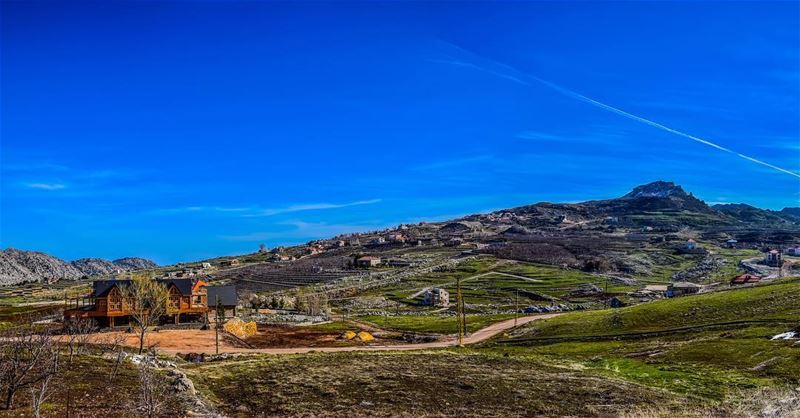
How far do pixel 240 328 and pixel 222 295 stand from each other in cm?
2584

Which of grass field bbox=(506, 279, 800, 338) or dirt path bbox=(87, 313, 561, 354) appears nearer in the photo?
dirt path bbox=(87, 313, 561, 354)

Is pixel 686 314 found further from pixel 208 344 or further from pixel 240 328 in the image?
pixel 208 344

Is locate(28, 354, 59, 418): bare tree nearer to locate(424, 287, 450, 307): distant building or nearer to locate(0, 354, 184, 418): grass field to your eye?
locate(0, 354, 184, 418): grass field

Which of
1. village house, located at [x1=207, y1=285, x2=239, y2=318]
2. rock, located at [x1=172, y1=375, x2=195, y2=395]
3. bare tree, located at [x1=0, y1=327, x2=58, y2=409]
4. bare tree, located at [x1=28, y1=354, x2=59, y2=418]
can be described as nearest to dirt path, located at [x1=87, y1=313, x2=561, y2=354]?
village house, located at [x1=207, y1=285, x2=239, y2=318]

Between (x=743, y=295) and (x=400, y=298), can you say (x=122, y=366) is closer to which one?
(x=743, y=295)

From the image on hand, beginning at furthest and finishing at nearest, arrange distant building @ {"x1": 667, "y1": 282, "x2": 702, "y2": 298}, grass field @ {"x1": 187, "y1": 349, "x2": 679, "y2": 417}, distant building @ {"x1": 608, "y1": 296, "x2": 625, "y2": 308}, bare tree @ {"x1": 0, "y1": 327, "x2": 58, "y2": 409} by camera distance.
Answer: distant building @ {"x1": 667, "y1": 282, "x2": 702, "y2": 298} < distant building @ {"x1": 608, "y1": 296, "x2": 625, "y2": 308} < grass field @ {"x1": 187, "y1": 349, "x2": 679, "y2": 417} < bare tree @ {"x1": 0, "y1": 327, "x2": 58, "y2": 409}

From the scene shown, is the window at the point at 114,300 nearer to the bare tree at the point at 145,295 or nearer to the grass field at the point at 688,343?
the bare tree at the point at 145,295

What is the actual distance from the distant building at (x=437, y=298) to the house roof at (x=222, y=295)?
62188mm

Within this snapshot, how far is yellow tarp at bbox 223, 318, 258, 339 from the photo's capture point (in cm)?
9700

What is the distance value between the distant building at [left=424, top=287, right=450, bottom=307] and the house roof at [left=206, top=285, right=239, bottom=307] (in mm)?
62188

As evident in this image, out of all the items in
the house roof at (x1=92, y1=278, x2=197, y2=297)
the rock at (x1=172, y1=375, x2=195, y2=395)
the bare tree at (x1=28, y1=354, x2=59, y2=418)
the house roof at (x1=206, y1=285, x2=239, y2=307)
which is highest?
the house roof at (x1=92, y1=278, x2=197, y2=297)

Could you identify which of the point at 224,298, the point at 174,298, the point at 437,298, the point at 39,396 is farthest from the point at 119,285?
the point at 437,298

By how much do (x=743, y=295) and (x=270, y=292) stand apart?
474 ft

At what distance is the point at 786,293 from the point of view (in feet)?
291
